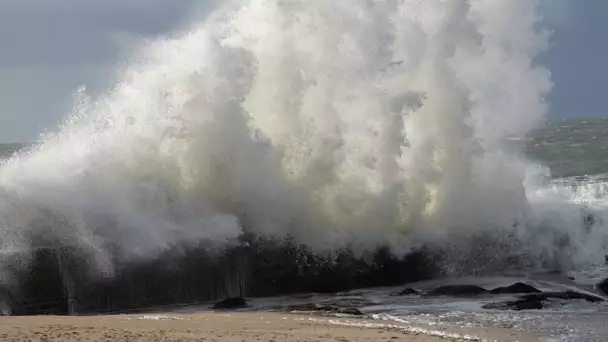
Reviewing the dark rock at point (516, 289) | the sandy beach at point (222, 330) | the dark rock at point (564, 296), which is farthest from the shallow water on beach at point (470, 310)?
the sandy beach at point (222, 330)

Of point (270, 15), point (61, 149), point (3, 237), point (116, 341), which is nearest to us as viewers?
point (116, 341)

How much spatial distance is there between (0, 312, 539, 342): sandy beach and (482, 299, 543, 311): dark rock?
6.05 feet

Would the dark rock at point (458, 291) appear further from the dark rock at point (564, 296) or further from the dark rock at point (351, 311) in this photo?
the dark rock at point (351, 311)

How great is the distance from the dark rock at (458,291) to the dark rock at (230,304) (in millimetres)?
3025

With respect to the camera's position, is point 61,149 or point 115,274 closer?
point 115,274

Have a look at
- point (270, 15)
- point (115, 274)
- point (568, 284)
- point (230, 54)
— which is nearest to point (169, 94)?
point (230, 54)

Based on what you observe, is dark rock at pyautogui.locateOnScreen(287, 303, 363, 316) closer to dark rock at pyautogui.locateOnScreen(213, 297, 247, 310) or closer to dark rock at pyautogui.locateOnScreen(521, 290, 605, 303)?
dark rock at pyautogui.locateOnScreen(213, 297, 247, 310)

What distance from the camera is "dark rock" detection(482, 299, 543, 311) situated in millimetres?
12900

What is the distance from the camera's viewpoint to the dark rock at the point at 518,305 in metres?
12.9

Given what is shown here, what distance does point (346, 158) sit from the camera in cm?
1766

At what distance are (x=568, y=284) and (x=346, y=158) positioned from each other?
481 centimetres

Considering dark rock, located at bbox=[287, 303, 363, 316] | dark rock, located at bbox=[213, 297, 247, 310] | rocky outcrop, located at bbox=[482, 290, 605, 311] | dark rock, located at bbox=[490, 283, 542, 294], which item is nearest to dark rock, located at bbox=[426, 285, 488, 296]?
dark rock, located at bbox=[490, 283, 542, 294]

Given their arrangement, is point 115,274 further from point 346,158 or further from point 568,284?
point 568,284

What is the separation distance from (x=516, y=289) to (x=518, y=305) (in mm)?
1472
